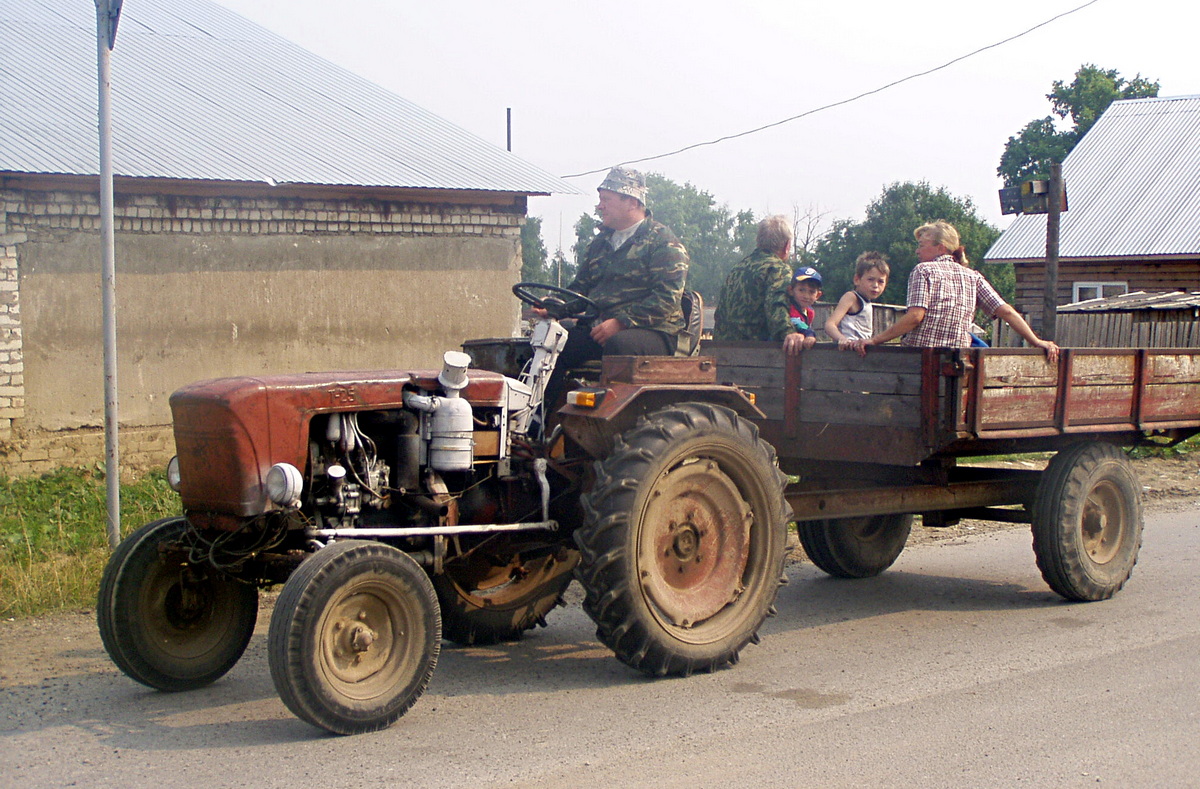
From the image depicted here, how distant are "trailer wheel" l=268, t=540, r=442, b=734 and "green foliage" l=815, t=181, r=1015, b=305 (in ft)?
110

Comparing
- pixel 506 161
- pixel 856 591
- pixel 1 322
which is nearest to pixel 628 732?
pixel 856 591

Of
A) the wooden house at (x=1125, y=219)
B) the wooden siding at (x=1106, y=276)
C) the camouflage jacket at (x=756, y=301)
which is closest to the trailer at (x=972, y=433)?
the camouflage jacket at (x=756, y=301)

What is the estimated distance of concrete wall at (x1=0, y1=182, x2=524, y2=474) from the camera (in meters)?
10.5

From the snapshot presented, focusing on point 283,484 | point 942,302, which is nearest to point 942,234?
point 942,302

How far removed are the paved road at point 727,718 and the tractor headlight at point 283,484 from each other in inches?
34.2

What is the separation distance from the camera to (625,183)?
20.1 feet

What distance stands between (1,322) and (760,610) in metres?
7.87

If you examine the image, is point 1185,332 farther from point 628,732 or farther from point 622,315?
point 628,732

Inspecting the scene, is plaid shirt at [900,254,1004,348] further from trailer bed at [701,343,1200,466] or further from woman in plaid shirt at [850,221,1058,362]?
trailer bed at [701,343,1200,466]

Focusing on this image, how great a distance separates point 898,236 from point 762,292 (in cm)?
3154

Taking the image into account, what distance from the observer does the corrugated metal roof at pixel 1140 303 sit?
18250 millimetres

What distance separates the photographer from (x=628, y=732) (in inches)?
174

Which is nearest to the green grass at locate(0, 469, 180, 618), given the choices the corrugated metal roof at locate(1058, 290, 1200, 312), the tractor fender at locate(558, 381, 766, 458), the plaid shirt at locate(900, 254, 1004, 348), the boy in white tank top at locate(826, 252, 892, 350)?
the tractor fender at locate(558, 381, 766, 458)

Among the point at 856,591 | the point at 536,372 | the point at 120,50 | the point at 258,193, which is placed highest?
the point at 120,50
